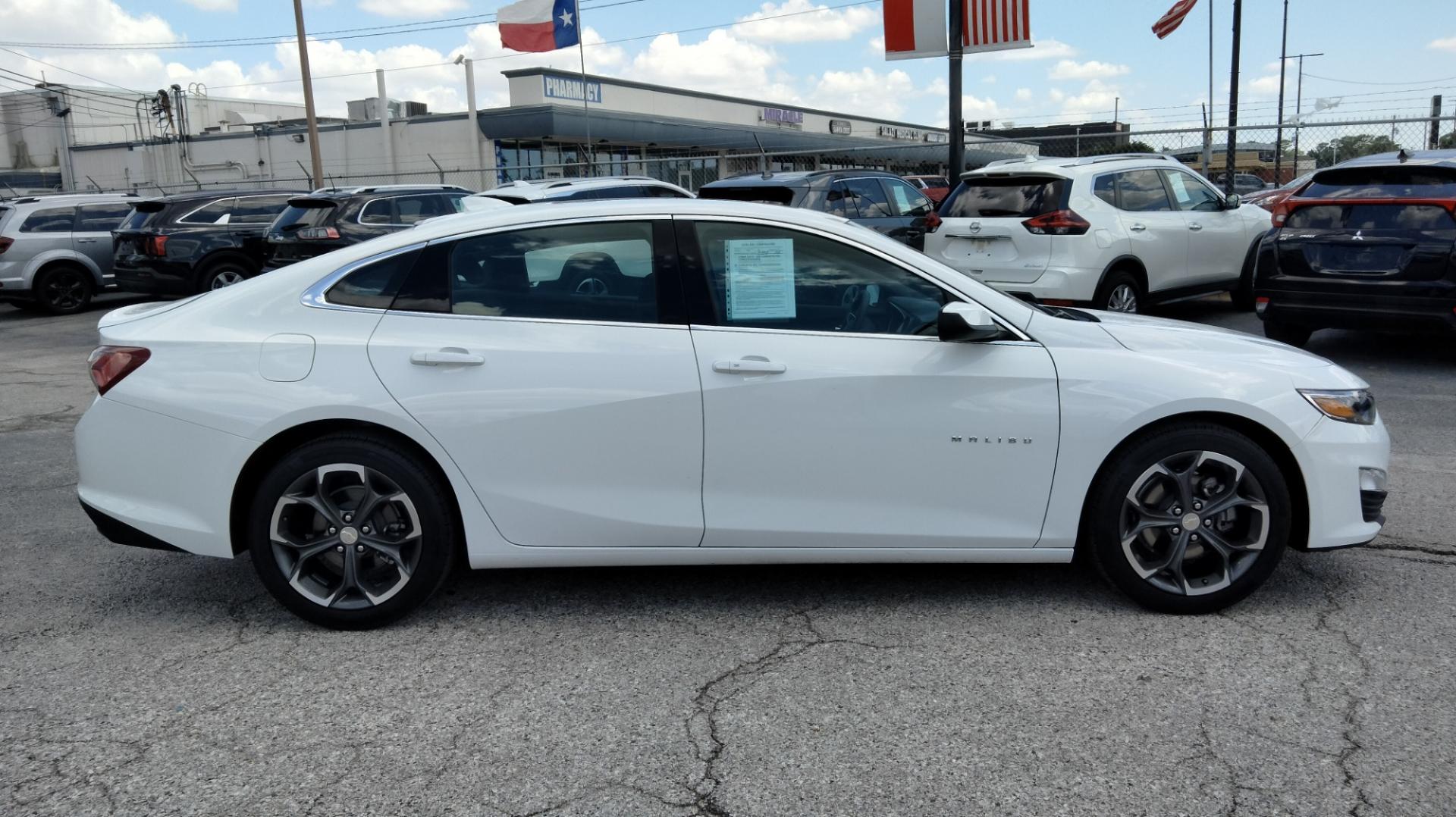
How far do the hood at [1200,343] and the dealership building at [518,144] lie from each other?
2473 cm

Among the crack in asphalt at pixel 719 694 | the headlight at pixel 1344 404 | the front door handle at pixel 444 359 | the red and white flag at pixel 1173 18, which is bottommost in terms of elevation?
the crack in asphalt at pixel 719 694

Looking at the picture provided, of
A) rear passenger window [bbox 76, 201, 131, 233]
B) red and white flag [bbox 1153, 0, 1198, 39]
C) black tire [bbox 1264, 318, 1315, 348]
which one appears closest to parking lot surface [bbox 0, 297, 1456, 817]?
black tire [bbox 1264, 318, 1315, 348]

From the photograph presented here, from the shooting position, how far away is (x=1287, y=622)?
13.3 ft

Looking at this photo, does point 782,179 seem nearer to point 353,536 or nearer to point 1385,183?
point 1385,183

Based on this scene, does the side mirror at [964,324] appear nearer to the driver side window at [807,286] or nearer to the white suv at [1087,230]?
the driver side window at [807,286]

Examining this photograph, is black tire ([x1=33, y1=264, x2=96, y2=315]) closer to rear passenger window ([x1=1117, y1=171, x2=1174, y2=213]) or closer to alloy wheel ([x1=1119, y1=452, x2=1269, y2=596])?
rear passenger window ([x1=1117, y1=171, x2=1174, y2=213])

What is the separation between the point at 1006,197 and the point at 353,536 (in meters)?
7.40

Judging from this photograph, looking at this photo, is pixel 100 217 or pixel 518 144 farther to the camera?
pixel 518 144

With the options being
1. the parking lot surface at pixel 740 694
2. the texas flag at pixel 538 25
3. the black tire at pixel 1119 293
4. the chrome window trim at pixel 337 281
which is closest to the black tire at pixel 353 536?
the parking lot surface at pixel 740 694

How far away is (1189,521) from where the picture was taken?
13.2 feet

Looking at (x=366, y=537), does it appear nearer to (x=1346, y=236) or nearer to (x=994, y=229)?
(x=994, y=229)

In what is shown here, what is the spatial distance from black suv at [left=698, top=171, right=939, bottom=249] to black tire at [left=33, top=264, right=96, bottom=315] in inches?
411

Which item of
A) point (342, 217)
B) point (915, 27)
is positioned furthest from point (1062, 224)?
point (342, 217)

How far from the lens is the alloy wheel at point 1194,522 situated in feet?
13.2
